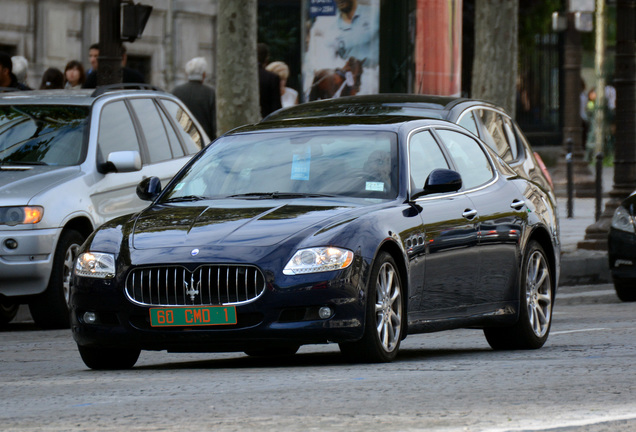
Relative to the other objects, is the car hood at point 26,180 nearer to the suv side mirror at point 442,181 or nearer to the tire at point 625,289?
the suv side mirror at point 442,181

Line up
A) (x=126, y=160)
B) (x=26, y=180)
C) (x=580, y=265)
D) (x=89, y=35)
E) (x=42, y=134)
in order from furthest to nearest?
(x=89, y=35) → (x=580, y=265) → (x=42, y=134) → (x=126, y=160) → (x=26, y=180)

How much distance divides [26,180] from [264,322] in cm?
433

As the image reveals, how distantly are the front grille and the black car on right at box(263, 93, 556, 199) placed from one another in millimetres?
4186

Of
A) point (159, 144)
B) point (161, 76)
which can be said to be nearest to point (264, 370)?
point (159, 144)

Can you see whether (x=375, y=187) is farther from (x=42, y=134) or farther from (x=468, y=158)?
(x=42, y=134)

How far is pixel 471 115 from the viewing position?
1361 cm

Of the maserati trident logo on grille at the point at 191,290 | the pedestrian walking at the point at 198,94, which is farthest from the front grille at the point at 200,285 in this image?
the pedestrian walking at the point at 198,94

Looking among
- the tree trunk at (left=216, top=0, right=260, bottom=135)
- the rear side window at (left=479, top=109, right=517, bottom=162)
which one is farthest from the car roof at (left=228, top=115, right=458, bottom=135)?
the tree trunk at (left=216, top=0, right=260, bottom=135)

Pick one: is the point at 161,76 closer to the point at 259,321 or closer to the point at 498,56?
the point at 498,56

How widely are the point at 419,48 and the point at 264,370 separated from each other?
9.52m

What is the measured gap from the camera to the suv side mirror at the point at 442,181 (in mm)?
9000

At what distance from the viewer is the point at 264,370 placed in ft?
27.2

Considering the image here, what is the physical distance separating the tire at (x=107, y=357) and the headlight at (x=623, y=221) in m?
7.70

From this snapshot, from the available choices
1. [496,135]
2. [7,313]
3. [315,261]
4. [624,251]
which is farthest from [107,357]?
[624,251]
